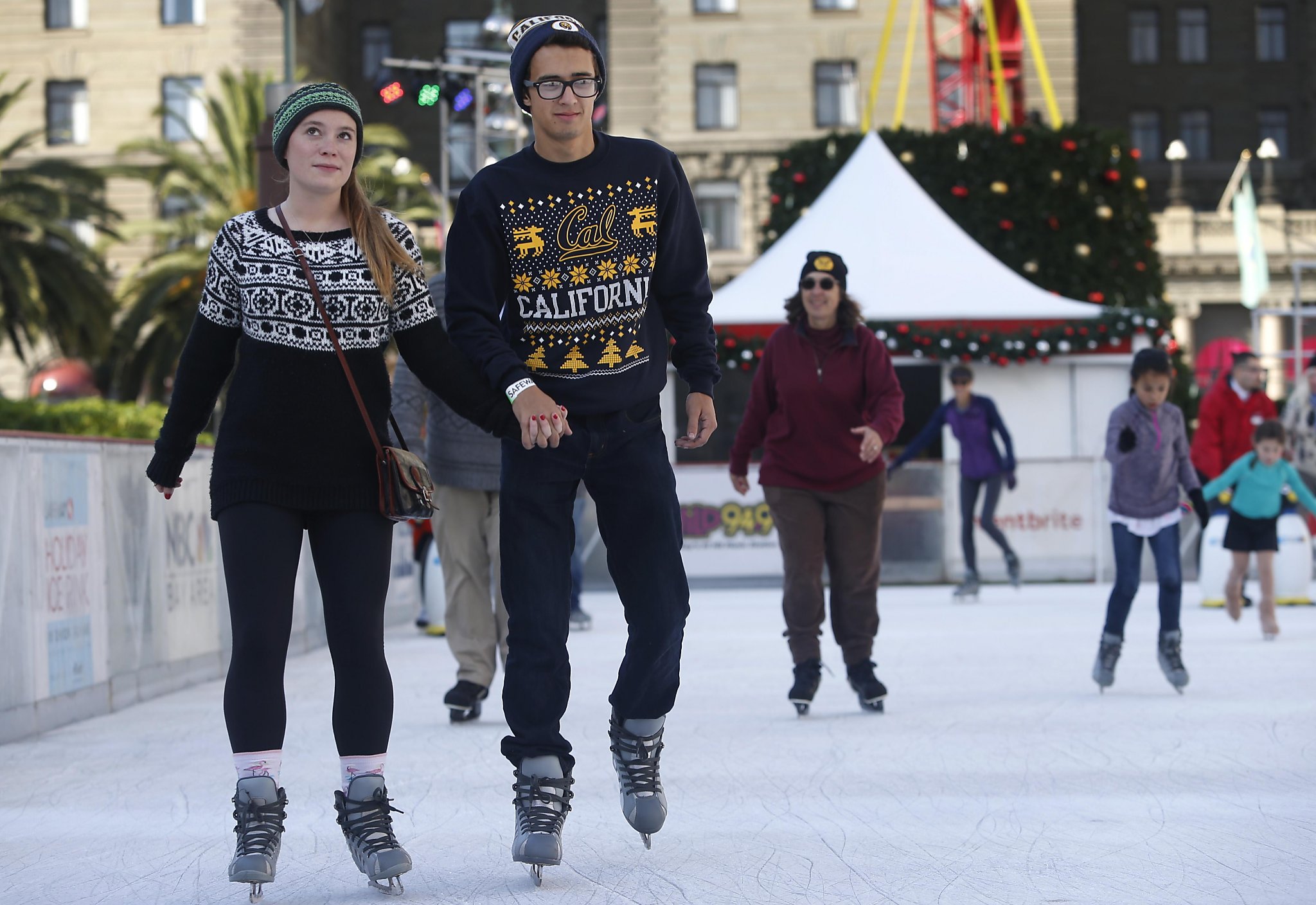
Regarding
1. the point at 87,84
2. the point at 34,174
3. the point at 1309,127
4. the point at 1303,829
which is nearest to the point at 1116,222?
the point at 34,174

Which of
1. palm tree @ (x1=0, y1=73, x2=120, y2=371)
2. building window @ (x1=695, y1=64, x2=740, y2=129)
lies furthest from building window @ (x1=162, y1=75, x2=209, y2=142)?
palm tree @ (x1=0, y1=73, x2=120, y2=371)

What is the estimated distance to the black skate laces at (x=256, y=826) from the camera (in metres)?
3.81

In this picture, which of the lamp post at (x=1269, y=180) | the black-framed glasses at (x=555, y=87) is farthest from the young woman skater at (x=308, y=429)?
the lamp post at (x=1269, y=180)

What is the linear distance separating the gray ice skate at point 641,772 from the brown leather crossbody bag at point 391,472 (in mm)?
731

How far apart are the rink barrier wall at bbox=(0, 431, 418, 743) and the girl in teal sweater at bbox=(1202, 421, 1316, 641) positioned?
5759mm

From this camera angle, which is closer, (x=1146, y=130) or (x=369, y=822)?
(x=369, y=822)

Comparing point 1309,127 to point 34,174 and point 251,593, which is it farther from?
point 251,593

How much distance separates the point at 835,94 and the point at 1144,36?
758 inches

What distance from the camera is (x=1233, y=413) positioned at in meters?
13.4

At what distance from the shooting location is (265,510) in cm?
390

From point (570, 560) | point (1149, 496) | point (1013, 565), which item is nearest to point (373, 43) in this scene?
point (1013, 565)

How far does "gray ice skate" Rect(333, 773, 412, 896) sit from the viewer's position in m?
3.88

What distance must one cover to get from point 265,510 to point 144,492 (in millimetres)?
4982

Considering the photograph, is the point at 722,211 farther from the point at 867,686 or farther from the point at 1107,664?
the point at 867,686
